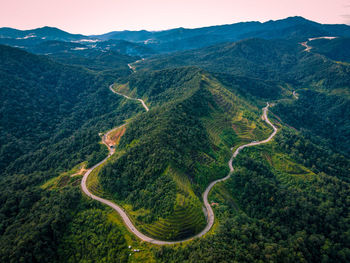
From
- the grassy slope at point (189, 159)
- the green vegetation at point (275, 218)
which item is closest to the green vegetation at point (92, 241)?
the grassy slope at point (189, 159)

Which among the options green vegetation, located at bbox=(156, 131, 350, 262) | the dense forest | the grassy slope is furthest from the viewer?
the grassy slope

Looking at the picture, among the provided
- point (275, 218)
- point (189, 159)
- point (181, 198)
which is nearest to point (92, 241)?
point (181, 198)

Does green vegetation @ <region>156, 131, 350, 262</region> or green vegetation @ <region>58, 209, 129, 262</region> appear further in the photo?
green vegetation @ <region>58, 209, 129, 262</region>

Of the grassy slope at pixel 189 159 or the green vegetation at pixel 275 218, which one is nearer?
the green vegetation at pixel 275 218

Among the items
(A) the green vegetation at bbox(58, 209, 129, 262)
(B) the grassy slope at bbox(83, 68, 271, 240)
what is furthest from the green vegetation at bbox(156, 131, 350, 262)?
(A) the green vegetation at bbox(58, 209, 129, 262)

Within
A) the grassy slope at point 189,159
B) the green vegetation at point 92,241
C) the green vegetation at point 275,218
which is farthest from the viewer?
the grassy slope at point 189,159

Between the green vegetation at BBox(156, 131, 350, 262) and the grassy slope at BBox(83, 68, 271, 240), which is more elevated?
the grassy slope at BBox(83, 68, 271, 240)

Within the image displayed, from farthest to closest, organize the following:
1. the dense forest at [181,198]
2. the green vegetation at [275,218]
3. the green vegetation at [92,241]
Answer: the dense forest at [181,198]
the green vegetation at [92,241]
the green vegetation at [275,218]

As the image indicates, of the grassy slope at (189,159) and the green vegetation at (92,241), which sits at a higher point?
the grassy slope at (189,159)

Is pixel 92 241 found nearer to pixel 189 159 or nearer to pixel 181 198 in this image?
pixel 181 198

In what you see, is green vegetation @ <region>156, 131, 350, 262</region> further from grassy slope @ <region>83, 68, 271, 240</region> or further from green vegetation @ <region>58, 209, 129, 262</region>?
green vegetation @ <region>58, 209, 129, 262</region>

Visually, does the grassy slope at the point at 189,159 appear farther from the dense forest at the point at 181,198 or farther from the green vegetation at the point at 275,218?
the green vegetation at the point at 275,218

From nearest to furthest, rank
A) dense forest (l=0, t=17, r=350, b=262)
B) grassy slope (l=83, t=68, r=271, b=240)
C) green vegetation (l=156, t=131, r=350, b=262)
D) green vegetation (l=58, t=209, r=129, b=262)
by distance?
green vegetation (l=156, t=131, r=350, b=262) → green vegetation (l=58, t=209, r=129, b=262) → dense forest (l=0, t=17, r=350, b=262) → grassy slope (l=83, t=68, r=271, b=240)
